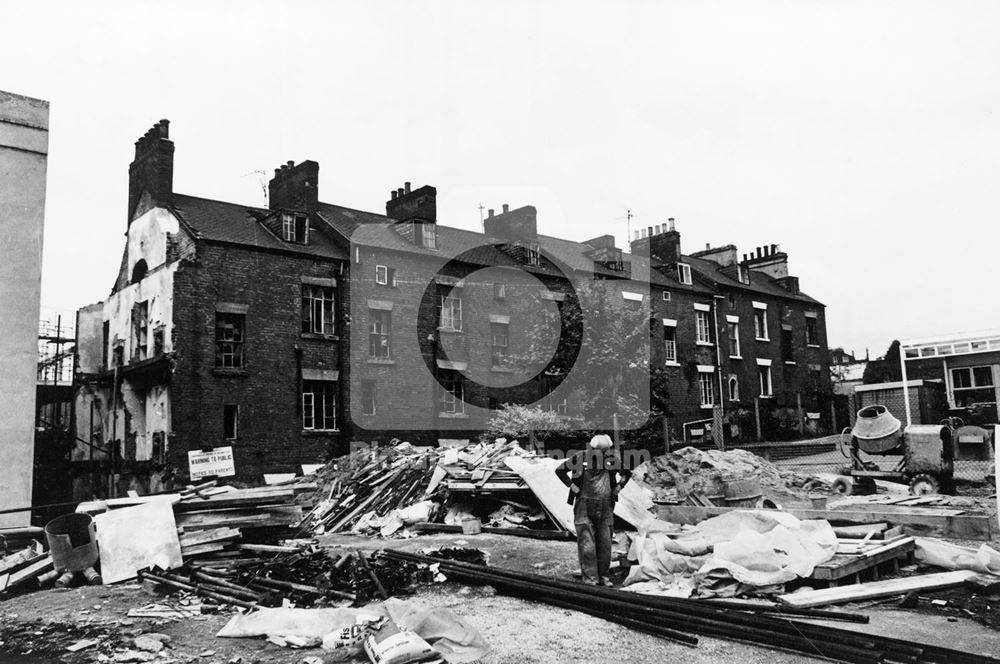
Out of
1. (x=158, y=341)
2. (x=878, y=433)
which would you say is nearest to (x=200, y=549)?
(x=878, y=433)

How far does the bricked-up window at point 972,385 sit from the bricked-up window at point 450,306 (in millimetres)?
17753

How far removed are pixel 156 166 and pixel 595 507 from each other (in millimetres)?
21343

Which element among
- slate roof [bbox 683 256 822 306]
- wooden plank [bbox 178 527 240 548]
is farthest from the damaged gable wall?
slate roof [bbox 683 256 822 306]

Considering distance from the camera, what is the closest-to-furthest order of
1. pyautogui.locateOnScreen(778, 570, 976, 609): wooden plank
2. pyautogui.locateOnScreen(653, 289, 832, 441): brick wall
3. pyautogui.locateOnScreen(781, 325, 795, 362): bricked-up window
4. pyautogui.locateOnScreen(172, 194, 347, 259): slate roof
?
1. pyautogui.locateOnScreen(778, 570, 976, 609): wooden plank
2. pyautogui.locateOnScreen(172, 194, 347, 259): slate roof
3. pyautogui.locateOnScreen(653, 289, 832, 441): brick wall
4. pyautogui.locateOnScreen(781, 325, 795, 362): bricked-up window

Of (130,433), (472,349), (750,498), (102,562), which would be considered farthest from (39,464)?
(750,498)

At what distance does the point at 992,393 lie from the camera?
25.2m

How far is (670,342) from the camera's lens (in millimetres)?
34562

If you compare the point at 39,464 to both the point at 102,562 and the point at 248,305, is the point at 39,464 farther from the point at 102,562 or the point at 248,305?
the point at 102,562

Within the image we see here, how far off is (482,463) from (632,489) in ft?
13.6

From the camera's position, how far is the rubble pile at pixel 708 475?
16391mm

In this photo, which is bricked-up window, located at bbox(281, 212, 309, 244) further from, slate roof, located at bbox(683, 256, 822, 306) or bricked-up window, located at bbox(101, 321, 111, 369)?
slate roof, located at bbox(683, 256, 822, 306)

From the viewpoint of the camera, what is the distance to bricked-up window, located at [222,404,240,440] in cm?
2288

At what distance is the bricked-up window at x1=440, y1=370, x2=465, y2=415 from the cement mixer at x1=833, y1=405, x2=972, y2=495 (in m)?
14.4

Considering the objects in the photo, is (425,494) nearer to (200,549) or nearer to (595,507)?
(200,549)
